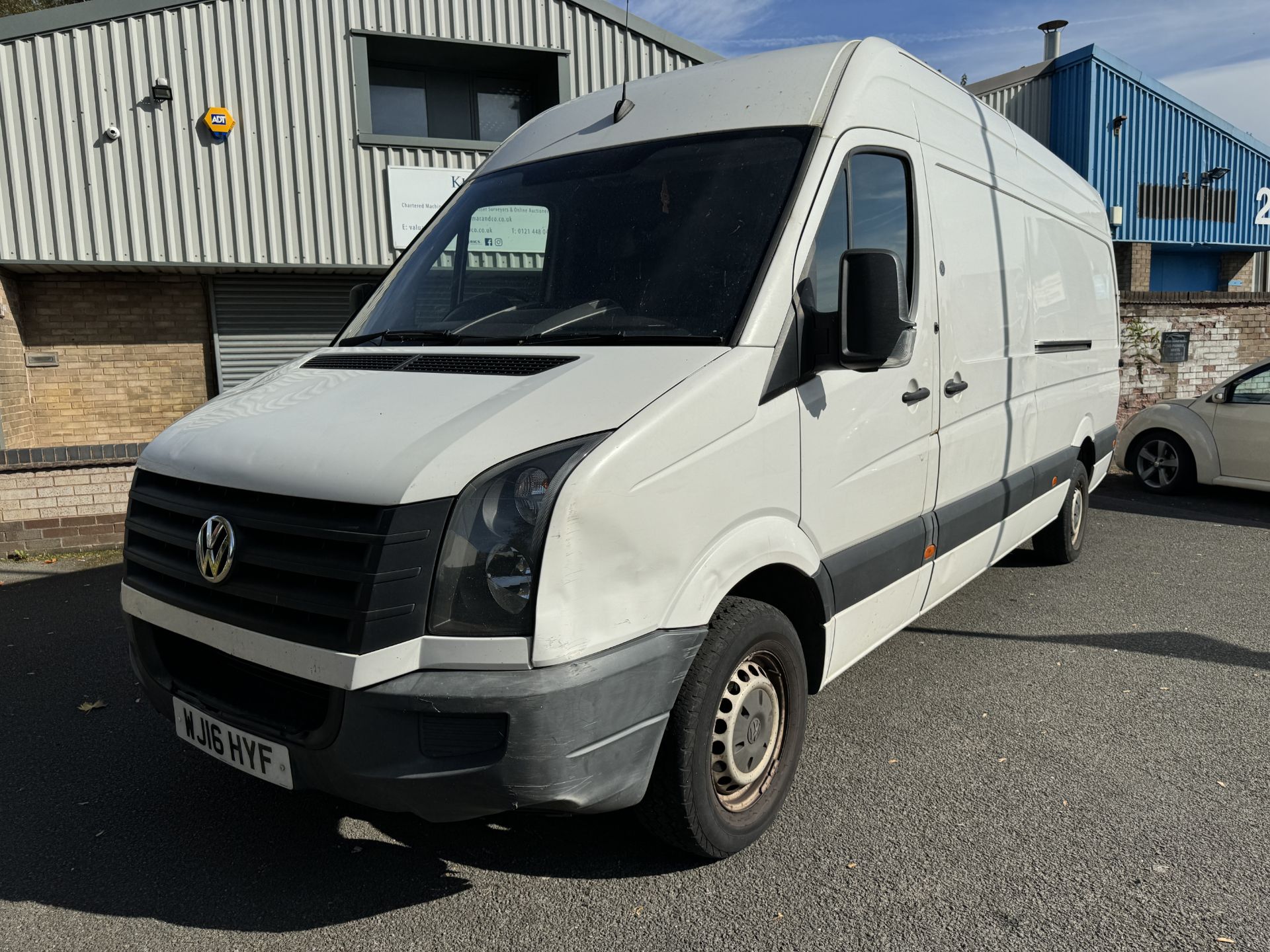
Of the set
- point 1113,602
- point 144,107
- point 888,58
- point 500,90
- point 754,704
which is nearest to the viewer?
point 754,704

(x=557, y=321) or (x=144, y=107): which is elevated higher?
(x=144, y=107)

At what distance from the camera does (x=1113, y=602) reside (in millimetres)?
5660

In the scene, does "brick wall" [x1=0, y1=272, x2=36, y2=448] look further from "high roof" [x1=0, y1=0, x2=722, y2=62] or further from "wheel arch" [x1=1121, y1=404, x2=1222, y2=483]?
"wheel arch" [x1=1121, y1=404, x2=1222, y2=483]

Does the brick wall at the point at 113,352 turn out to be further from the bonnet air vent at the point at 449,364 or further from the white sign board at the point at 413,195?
the bonnet air vent at the point at 449,364

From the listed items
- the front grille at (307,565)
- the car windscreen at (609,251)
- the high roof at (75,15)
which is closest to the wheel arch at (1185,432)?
the high roof at (75,15)

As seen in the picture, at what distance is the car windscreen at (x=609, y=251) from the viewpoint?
2.97 meters

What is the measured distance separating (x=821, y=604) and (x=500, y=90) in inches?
452

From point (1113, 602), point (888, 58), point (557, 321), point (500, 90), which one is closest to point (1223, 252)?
point (500, 90)

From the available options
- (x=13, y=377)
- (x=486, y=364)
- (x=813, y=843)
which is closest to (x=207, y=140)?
(x=13, y=377)

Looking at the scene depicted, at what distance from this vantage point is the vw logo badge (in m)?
2.54

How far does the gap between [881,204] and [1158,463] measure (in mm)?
7360

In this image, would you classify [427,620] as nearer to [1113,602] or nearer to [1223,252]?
[1113,602]

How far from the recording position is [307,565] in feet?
7.80

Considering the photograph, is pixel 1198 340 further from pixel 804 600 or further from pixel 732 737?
pixel 732 737
